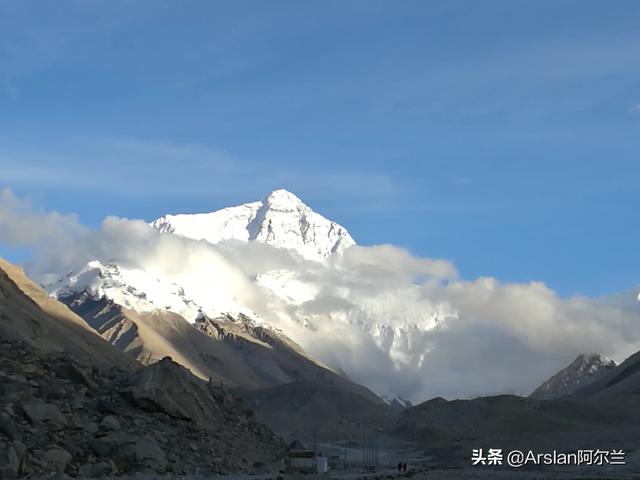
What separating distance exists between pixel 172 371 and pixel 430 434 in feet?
445

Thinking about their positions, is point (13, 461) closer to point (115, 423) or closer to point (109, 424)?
point (109, 424)

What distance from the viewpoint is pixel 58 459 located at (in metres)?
52.2

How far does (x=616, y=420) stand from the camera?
19412 centimetres

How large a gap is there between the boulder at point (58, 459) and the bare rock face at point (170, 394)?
1226 centimetres

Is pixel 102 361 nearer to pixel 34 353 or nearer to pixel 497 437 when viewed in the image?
pixel 497 437

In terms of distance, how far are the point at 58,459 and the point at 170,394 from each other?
15.4 m

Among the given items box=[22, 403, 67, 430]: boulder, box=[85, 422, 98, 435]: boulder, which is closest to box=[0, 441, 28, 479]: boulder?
box=[22, 403, 67, 430]: boulder

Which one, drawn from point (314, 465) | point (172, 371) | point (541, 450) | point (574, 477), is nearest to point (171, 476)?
point (172, 371)

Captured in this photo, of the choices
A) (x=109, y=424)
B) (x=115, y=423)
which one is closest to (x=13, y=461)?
(x=109, y=424)

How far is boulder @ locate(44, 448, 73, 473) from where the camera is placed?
51719mm

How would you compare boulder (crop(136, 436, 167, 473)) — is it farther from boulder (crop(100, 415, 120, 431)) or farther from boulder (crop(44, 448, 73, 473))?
boulder (crop(44, 448, 73, 473))

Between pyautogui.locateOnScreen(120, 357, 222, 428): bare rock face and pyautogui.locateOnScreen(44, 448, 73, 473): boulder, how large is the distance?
12.3 m

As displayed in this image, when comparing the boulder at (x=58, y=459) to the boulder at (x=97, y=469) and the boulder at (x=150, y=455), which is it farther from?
the boulder at (x=150, y=455)

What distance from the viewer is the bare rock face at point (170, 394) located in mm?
65312
